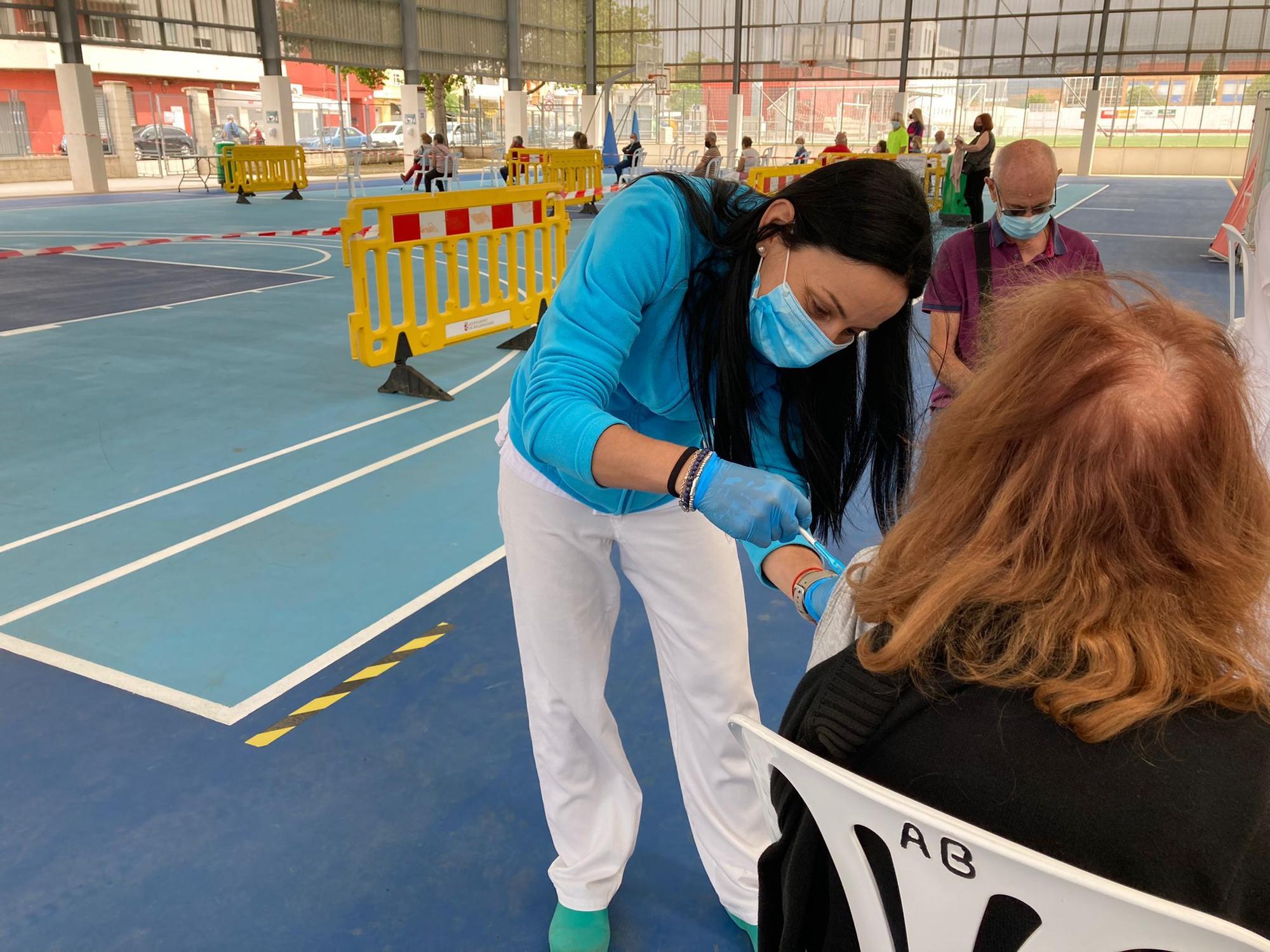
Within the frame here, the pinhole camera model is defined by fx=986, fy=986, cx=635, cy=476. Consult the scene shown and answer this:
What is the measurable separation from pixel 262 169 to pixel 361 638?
21.2 meters

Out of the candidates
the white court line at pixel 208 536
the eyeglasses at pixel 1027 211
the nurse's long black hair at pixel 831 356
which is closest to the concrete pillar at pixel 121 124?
the white court line at pixel 208 536

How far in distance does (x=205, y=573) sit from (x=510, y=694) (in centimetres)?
159

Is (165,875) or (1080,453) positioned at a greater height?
(1080,453)

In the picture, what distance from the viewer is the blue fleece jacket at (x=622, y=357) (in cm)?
168

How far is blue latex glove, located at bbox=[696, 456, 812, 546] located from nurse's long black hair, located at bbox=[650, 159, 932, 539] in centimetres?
33

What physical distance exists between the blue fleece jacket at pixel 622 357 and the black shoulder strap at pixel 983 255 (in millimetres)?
2057

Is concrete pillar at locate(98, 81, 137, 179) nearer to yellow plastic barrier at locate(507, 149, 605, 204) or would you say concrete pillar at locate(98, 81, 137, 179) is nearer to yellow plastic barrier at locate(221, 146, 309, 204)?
yellow plastic barrier at locate(221, 146, 309, 204)

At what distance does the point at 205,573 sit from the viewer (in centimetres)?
405

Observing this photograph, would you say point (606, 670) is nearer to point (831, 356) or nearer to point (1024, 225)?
point (831, 356)

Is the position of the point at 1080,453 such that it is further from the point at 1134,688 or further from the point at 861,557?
the point at 861,557

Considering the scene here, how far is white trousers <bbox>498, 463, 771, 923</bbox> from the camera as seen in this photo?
6.72ft

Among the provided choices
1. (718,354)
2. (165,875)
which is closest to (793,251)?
(718,354)

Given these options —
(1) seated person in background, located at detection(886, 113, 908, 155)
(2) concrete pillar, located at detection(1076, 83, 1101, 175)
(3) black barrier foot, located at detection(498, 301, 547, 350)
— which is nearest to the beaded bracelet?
(3) black barrier foot, located at detection(498, 301, 547, 350)

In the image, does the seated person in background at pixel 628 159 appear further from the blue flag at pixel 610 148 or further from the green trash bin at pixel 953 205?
the green trash bin at pixel 953 205
